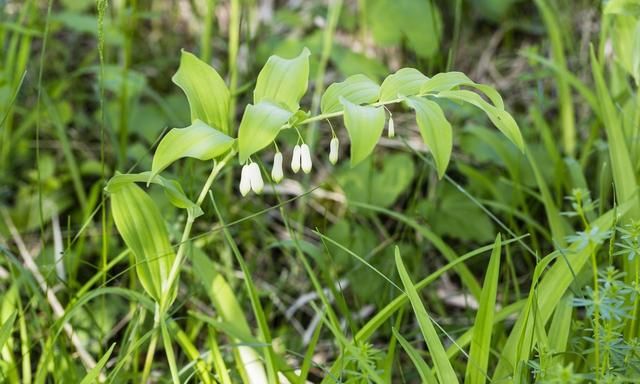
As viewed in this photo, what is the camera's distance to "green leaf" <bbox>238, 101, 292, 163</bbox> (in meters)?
1.05

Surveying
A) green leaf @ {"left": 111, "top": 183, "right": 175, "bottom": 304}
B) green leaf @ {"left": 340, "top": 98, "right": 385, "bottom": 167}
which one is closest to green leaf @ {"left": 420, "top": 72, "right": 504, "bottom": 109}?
green leaf @ {"left": 340, "top": 98, "right": 385, "bottom": 167}

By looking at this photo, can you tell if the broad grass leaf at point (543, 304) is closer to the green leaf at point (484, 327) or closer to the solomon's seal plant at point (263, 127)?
the green leaf at point (484, 327)

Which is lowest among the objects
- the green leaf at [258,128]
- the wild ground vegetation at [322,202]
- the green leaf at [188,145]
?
the wild ground vegetation at [322,202]

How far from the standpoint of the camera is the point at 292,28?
3154mm

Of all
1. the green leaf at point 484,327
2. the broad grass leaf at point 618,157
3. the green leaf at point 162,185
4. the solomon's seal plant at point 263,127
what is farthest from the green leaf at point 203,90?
the broad grass leaf at point 618,157

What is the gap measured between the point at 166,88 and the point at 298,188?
0.70 m

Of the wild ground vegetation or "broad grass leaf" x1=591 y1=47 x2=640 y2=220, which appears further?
"broad grass leaf" x1=591 y1=47 x2=640 y2=220

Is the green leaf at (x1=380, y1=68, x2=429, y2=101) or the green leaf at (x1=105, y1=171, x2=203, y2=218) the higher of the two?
the green leaf at (x1=380, y1=68, x2=429, y2=101)

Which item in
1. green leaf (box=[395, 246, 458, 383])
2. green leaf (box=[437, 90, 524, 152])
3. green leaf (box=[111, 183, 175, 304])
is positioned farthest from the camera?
green leaf (box=[111, 183, 175, 304])

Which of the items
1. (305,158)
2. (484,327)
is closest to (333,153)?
(305,158)

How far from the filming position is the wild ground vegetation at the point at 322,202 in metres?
1.20

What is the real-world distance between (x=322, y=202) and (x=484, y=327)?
121 centimetres

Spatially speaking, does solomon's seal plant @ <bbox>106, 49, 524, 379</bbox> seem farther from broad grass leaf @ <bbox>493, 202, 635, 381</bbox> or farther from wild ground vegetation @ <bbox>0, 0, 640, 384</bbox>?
broad grass leaf @ <bbox>493, 202, 635, 381</bbox>

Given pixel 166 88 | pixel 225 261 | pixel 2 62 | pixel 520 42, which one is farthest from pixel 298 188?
pixel 520 42
